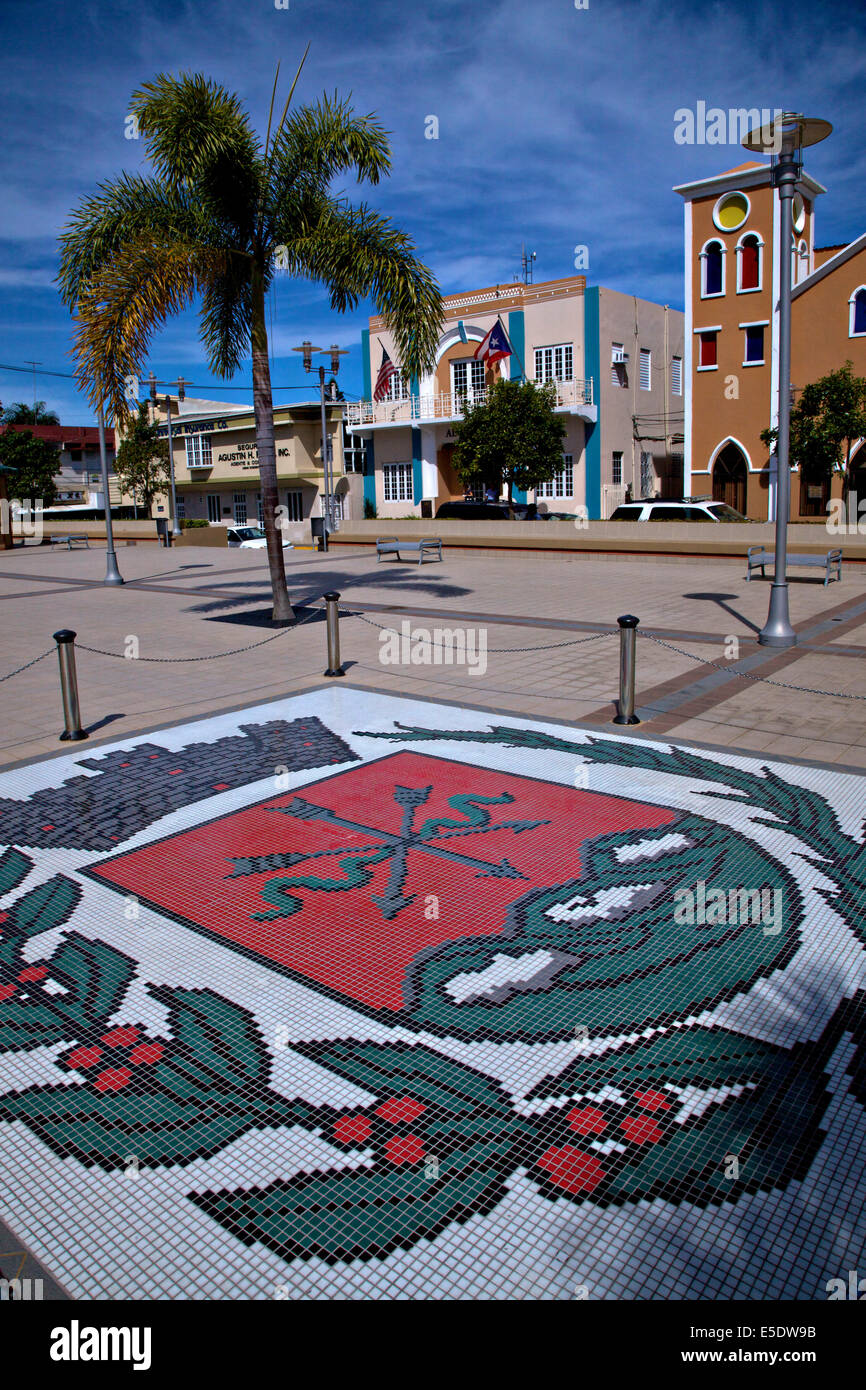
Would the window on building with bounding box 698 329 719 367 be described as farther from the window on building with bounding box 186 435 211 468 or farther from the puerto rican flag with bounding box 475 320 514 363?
the window on building with bounding box 186 435 211 468

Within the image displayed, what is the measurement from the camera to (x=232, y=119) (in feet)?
42.1

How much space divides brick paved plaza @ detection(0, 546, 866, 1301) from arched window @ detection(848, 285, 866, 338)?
86.6ft

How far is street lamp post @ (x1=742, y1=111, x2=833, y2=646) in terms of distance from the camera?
10305 millimetres

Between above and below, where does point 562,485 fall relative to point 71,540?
above

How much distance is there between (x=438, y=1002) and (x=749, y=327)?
3401 cm

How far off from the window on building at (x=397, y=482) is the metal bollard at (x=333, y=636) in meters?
34.7

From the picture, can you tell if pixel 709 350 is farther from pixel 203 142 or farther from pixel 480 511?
pixel 203 142

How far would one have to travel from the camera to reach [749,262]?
107 ft

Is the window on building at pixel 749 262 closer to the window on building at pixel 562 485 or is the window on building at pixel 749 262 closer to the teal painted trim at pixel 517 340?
the window on building at pixel 562 485

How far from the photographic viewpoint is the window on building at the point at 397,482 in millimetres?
44219

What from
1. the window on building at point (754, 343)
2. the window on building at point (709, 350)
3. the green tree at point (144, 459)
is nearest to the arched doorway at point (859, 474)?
the window on building at point (754, 343)

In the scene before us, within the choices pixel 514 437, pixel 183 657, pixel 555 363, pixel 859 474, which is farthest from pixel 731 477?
pixel 183 657

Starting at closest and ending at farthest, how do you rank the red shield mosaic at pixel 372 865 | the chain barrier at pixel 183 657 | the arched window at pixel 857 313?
the red shield mosaic at pixel 372 865, the chain barrier at pixel 183 657, the arched window at pixel 857 313

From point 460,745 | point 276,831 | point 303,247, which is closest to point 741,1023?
point 276,831
